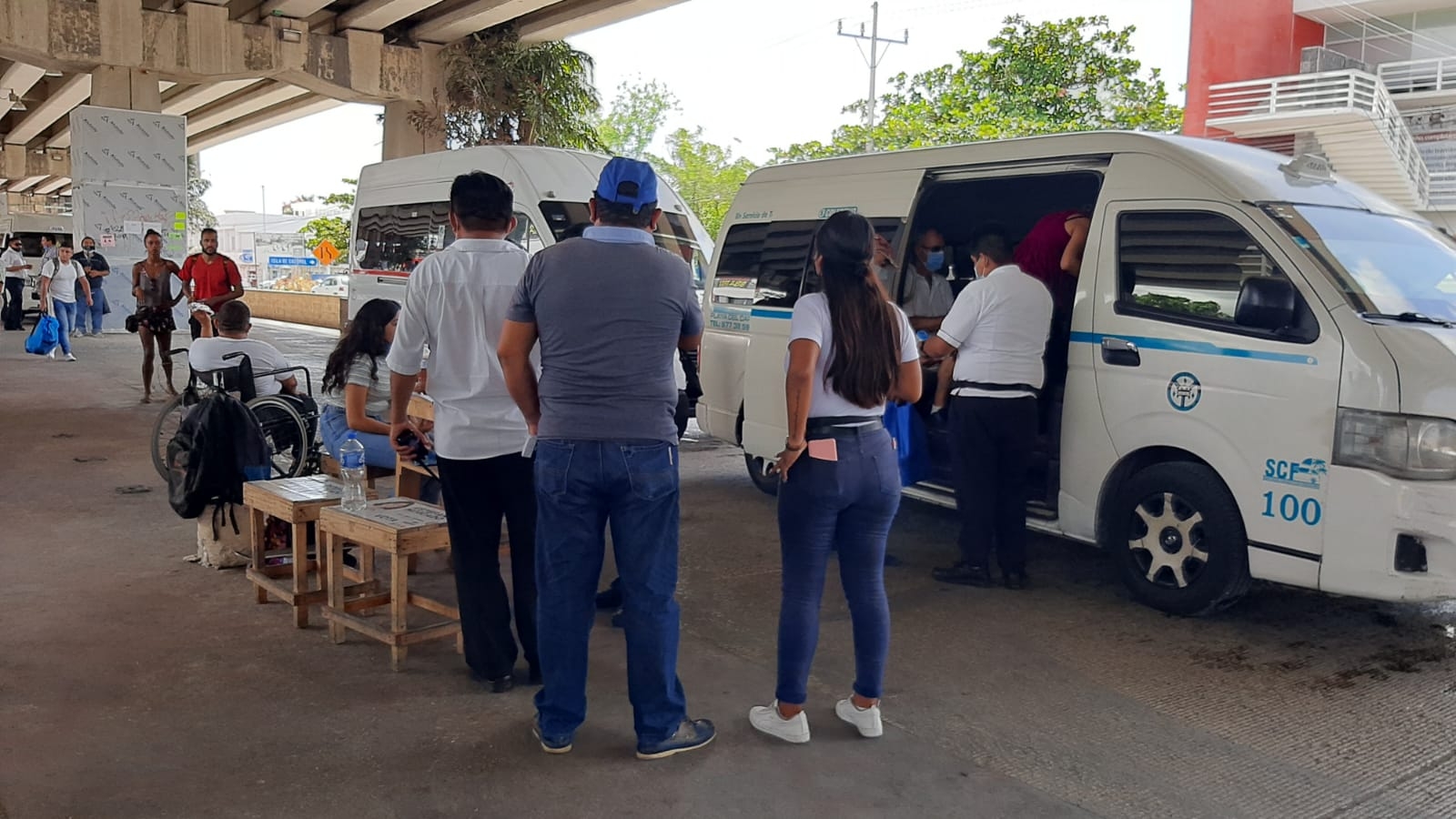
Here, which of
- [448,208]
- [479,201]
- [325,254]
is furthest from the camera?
[325,254]

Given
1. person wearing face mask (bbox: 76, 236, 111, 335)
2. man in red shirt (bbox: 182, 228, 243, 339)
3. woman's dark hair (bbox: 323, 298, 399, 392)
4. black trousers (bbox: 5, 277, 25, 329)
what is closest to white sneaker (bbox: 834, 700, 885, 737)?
woman's dark hair (bbox: 323, 298, 399, 392)

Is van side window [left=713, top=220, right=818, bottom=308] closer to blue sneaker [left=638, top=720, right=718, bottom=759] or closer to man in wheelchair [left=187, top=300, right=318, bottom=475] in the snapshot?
man in wheelchair [left=187, top=300, right=318, bottom=475]

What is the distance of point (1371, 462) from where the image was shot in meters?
4.61

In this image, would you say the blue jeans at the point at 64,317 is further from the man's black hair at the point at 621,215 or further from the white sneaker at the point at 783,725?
the white sneaker at the point at 783,725

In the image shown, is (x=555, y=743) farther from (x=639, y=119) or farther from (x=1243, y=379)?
(x=639, y=119)

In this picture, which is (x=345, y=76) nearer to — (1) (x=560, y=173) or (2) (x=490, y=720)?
(1) (x=560, y=173)

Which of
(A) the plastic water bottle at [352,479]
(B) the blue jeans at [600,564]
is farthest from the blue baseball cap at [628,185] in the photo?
(A) the plastic water bottle at [352,479]

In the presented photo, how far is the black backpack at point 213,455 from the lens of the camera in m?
5.59

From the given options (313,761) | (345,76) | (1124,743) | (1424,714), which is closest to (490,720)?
(313,761)

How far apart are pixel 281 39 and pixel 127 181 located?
3.40 m

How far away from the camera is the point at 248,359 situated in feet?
24.6

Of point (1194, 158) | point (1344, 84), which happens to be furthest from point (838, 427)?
point (1344, 84)

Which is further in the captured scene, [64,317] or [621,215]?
[64,317]

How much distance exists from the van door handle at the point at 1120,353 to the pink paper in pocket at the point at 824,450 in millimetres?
2354
